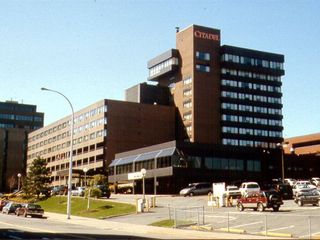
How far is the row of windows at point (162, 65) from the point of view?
145 metres

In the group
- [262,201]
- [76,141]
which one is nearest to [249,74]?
[76,141]

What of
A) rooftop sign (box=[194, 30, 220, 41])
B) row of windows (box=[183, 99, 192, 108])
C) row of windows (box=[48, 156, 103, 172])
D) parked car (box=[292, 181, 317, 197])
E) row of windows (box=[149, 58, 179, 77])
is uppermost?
rooftop sign (box=[194, 30, 220, 41])

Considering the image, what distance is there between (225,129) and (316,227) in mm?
116350

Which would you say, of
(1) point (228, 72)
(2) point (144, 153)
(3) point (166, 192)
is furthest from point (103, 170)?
(1) point (228, 72)

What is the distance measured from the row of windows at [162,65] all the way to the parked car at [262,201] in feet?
350

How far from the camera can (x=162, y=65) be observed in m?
152

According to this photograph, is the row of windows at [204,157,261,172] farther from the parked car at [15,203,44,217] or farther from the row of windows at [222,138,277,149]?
the parked car at [15,203,44,217]

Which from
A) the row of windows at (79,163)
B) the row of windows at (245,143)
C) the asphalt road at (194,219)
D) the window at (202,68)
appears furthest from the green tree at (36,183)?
the row of windows at (245,143)

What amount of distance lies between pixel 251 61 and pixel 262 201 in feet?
383

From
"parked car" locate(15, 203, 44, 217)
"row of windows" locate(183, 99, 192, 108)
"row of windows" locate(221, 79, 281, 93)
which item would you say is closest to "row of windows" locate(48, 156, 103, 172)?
"row of windows" locate(183, 99, 192, 108)

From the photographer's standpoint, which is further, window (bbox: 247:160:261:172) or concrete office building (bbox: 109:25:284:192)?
concrete office building (bbox: 109:25:284:192)

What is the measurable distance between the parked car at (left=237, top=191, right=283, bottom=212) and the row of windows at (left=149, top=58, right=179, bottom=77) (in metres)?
107

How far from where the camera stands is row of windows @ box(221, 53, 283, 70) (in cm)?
14500

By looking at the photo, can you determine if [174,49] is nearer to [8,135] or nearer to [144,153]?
[144,153]
